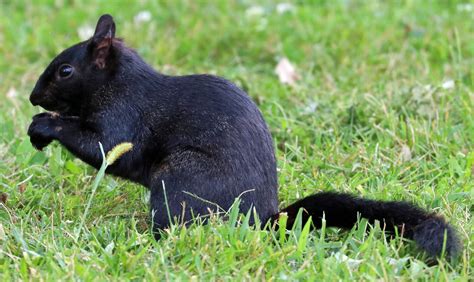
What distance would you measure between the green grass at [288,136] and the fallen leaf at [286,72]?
0.26 ft

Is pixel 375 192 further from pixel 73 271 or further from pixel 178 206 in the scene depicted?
pixel 73 271

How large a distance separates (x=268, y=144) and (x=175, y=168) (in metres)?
0.42

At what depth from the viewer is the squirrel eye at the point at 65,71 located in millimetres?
4234

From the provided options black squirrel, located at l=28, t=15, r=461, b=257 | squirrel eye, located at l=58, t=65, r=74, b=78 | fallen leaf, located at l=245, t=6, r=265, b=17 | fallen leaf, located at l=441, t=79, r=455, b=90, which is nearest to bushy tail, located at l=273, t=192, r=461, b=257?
black squirrel, located at l=28, t=15, r=461, b=257

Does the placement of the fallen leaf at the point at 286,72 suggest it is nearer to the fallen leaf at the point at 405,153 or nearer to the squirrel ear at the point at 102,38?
the fallen leaf at the point at 405,153

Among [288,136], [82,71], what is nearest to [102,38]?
[82,71]

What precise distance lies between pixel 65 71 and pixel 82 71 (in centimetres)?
8

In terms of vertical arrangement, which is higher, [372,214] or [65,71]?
[65,71]

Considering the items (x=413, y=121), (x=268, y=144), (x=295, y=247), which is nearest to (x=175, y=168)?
(x=268, y=144)

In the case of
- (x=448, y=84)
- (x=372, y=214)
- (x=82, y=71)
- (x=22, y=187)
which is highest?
(x=82, y=71)

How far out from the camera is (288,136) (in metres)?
5.05

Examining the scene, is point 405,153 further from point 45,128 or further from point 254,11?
point 254,11

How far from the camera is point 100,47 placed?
13.9 feet

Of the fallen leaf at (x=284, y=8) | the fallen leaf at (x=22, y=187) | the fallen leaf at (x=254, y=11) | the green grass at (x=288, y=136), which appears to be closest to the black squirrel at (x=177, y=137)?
the green grass at (x=288, y=136)
